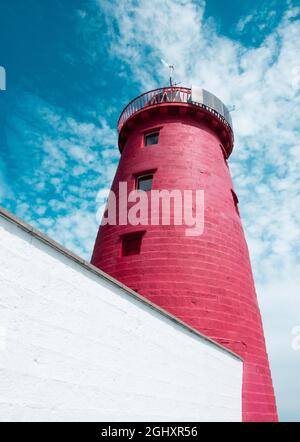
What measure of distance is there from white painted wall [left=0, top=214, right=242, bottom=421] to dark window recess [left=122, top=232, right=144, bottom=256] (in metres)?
4.36

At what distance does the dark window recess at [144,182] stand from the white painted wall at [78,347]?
20.4ft

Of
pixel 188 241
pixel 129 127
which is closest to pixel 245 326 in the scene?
pixel 188 241

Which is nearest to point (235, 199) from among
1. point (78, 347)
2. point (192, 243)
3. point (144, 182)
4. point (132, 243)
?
point (144, 182)

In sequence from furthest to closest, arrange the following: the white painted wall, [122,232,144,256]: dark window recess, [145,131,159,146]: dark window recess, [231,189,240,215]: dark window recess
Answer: [145,131,159,146]: dark window recess, [231,189,240,215]: dark window recess, [122,232,144,256]: dark window recess, the white painted wall

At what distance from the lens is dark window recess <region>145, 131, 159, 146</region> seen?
13.5 metres

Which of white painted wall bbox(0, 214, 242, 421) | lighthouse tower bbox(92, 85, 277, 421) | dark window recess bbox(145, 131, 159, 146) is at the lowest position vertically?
white painted wall bbox(0, 214, 242, 421)

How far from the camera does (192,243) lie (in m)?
10.1

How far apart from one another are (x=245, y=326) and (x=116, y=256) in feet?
14.3

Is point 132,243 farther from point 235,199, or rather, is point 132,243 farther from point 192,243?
point 235,199

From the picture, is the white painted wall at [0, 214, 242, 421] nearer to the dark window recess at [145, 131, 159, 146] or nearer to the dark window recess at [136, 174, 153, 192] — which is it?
the dark window recess at [136, 174, 153, 192]

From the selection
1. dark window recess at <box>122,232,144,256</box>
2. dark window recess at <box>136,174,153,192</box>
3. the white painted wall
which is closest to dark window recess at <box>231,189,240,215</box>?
dark window recess at <box>136,174,153,192</box>

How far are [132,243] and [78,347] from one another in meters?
6.66

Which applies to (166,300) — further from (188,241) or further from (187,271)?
(188,241)

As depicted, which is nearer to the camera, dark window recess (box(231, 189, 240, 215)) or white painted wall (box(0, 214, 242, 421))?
white painted wall (box(0, 214, 242, 421))
